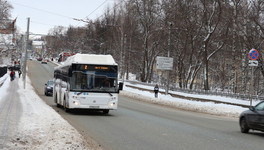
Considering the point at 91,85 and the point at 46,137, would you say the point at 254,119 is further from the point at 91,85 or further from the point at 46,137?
the point at 91,85

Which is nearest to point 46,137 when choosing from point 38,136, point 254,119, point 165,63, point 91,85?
point 38,136

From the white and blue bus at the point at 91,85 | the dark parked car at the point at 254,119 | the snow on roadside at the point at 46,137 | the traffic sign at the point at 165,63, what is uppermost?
the traffic sign at the point at 165,63

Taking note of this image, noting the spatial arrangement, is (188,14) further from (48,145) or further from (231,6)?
(48,145)

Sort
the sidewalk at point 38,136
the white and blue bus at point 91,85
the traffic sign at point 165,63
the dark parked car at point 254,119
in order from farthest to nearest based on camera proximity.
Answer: the traffic sign at point 165,63
the white and blue bus at point 91,85
the dark parked car at point 254,119
the sidewalk at point 38,136

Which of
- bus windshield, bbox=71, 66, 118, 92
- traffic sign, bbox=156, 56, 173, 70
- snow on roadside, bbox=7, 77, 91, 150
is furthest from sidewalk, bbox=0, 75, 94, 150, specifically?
traffic sign, bbox=156, 56, 173, 70

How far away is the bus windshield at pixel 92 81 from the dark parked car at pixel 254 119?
7592mm

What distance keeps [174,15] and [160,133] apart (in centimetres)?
4022

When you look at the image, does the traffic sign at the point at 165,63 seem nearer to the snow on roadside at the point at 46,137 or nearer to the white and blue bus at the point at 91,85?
the white and blue bus at the point at 91,85

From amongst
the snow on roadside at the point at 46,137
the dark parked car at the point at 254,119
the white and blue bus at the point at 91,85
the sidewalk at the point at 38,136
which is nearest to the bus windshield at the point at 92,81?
the white and blue bus at the point at 91,85

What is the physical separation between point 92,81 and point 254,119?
889cm

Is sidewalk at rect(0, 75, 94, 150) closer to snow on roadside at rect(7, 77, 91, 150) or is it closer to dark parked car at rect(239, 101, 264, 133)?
snow on roadside at rect(7, 77, 91, 150)

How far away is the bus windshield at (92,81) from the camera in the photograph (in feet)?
66.3

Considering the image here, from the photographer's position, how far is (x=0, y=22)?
A: 71375 millimetres

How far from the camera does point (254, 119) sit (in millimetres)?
13891
